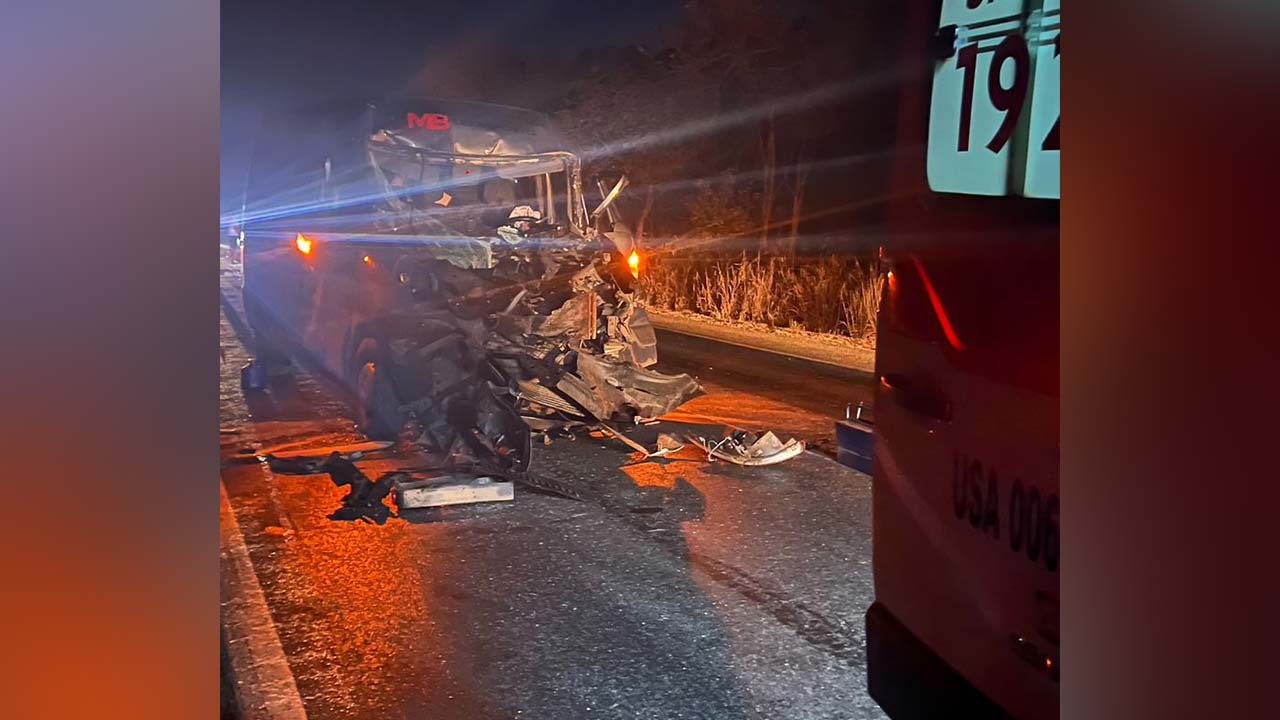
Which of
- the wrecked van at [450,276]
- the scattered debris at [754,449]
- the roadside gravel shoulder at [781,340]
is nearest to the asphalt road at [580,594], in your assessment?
the scattered debris at [754,449]

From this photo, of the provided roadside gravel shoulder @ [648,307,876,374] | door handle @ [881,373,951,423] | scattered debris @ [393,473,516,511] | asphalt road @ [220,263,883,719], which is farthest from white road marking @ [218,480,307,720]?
roadside gravel shoulder @ [648,307,876,374]

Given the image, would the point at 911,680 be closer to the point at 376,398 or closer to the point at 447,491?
the point at 447,491

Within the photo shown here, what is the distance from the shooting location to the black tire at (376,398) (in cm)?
543

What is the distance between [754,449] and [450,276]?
222 centimetres

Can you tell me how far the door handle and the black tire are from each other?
148 inches

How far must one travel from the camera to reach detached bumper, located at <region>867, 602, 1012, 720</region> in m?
1.83

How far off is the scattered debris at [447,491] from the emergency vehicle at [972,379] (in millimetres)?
2678

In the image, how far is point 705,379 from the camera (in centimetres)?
809

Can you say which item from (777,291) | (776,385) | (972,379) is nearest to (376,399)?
(776,385)

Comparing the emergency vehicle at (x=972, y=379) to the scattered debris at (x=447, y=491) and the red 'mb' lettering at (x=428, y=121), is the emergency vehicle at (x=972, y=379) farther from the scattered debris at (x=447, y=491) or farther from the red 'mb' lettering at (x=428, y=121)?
the red 'mb' lettering at (x=428, y=121)

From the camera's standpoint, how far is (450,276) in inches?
247
